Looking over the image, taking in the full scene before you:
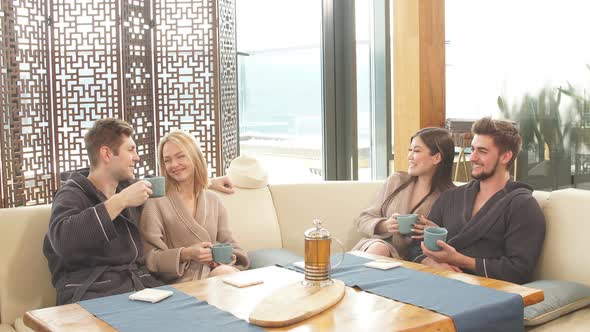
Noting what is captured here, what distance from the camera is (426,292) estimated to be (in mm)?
2400

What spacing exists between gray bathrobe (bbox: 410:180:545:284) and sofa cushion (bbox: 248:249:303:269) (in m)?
0.79

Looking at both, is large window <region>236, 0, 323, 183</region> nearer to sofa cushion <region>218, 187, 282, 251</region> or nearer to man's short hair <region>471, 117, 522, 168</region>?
sofa cushion <region>218, 187, 282, 251</region>

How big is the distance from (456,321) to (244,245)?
6.23ft

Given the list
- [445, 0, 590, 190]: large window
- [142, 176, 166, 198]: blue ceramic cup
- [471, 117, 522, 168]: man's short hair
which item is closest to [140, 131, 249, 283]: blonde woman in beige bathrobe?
[142, 176, 166, 198]: blue ceramic cup

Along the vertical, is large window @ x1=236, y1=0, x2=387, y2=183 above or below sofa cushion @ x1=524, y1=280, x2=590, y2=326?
above

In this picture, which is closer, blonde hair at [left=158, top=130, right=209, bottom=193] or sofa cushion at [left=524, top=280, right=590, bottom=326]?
sofa cushion at [left=524, top=280, right=590, bottom=326]

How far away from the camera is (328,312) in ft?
7.26

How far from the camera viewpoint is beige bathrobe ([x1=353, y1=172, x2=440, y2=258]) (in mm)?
3602

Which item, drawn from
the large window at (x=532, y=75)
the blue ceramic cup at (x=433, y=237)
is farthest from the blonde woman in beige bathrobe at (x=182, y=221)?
the large window at (x=532, y=75)

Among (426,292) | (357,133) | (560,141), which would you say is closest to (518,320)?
(426,292)

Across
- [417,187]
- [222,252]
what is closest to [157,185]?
[222,252]

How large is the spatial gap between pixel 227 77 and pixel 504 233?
2277 millimetres

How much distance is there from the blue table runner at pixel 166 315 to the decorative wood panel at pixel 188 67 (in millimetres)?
2417

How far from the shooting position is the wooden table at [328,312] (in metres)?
2.09
